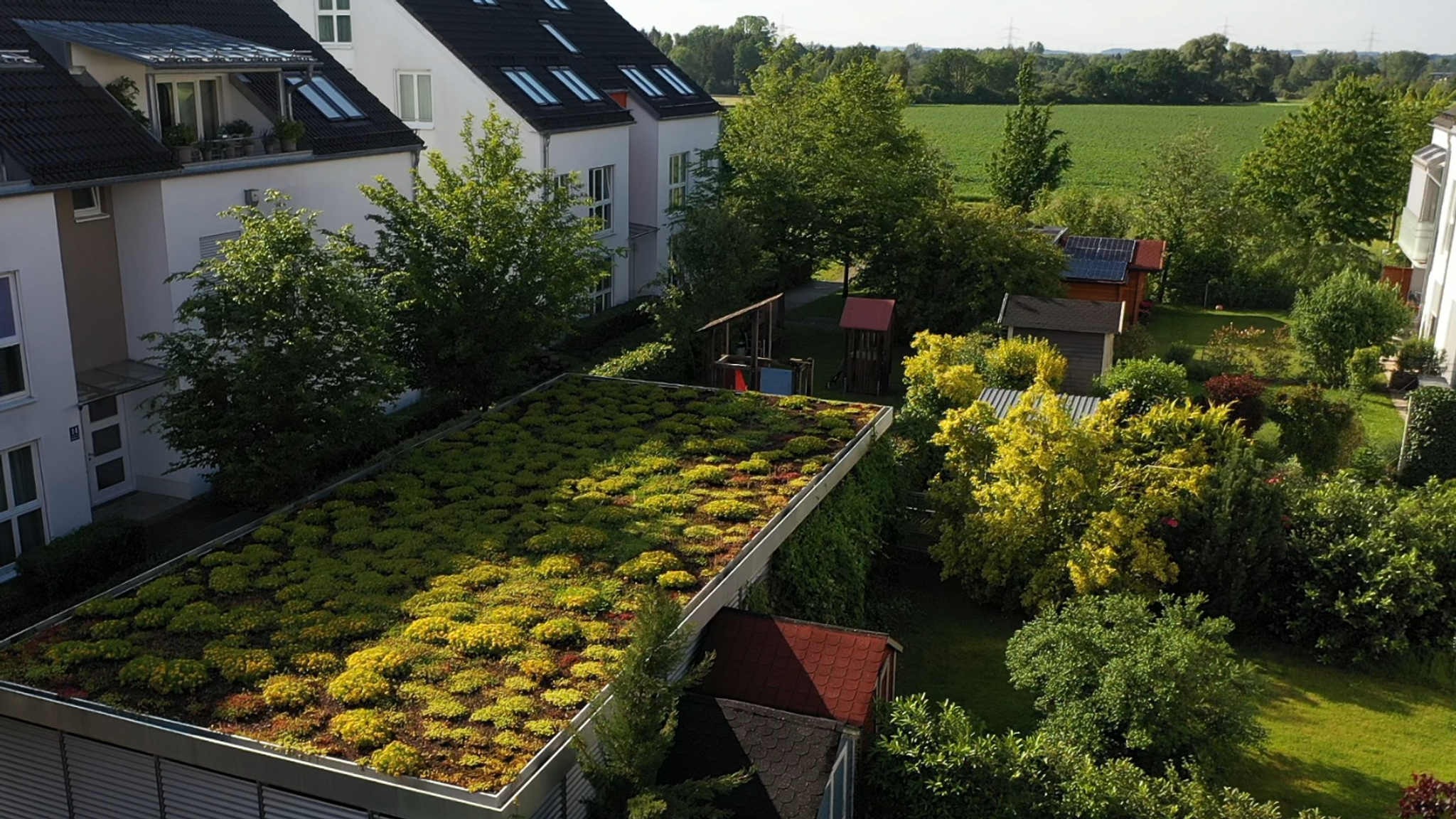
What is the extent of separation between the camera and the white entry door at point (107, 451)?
20031 mm

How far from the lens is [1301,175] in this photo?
136 ft

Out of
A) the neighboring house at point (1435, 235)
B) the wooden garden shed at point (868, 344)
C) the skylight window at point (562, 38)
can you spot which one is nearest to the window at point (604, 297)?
the skylight window at point (562, 38)

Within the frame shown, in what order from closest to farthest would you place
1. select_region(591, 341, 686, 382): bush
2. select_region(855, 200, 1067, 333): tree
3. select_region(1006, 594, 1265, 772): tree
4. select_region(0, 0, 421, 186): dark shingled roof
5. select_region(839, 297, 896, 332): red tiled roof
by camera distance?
select_region(1006, 594, 1265, 772): tree < select_region(0, 0, 421, 186): dark shingled roof < select_region(591, 341, 686, 382): bush < select_region(839, 297, 896, 332): red tiled roof < select_region(855, 200, 1067, 333): tree

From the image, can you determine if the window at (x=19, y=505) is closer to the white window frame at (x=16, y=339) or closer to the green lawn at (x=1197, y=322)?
the white window frame at (x=16, y=339)

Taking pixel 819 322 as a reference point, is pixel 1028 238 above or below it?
above

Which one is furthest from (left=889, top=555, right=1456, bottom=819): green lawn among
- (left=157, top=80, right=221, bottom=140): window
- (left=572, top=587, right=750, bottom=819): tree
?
(left=157, top=80, right=221, bottom=140): window

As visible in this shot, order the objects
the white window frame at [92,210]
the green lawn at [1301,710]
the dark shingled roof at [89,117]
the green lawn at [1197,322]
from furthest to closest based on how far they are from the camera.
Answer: the green lawn at [1197,322] < the white window frame at [92,210] < the dark shingled roof at [89,117] < the green lawn at [1301,710]

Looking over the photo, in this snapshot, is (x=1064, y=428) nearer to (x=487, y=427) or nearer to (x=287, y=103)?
(x=487, y=427)

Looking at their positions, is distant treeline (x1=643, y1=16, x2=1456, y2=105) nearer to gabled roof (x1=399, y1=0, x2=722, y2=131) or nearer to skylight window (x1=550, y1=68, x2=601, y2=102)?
gabled roof (x1=399, y1=0, x2=722, y2=131)

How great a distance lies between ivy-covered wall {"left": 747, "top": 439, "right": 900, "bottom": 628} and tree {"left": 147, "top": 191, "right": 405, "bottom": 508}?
610 cm

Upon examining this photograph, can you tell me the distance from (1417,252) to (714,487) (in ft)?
94.3

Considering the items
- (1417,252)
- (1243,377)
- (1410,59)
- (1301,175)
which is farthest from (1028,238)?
(1410,59)

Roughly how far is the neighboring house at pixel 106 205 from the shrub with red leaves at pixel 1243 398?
18.8 metres

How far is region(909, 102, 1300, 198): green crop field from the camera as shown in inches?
3014
